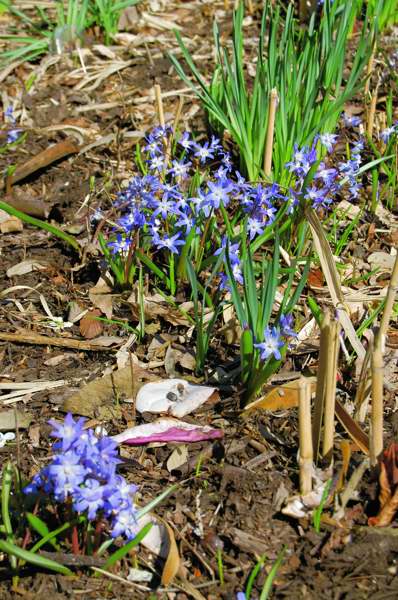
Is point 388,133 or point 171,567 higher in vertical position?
point 388,133

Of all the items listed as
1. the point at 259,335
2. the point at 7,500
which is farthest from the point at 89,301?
the point at 7,500

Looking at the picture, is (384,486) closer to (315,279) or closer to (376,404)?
(376,404)

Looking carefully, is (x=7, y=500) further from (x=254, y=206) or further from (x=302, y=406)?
(x=254, y=206)

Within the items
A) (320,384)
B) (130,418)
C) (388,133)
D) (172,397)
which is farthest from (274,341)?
→ (388,133)

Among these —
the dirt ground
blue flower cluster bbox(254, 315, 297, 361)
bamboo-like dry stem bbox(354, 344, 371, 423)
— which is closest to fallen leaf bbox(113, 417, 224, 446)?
the dirt ground

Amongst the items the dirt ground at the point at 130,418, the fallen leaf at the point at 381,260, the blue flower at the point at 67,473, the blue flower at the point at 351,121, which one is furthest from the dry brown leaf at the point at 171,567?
the blue flower at the point at 351,121

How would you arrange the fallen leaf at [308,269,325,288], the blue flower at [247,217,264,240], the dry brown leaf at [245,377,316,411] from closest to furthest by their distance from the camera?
the dry brown leaf at [245,377,316,411] → the blue flower at [247,217,264,240] → the fallen leaf at [308,269,325,288]

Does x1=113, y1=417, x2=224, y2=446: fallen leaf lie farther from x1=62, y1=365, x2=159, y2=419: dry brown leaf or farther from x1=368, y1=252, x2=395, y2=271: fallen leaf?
x1=368, y1=252, x2=395, y2=271: fallen leaf
